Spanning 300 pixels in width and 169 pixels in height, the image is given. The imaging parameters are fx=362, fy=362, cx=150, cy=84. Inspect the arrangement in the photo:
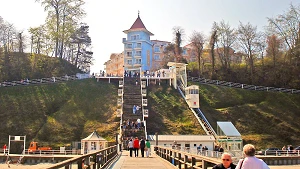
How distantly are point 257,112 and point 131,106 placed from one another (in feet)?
56.5

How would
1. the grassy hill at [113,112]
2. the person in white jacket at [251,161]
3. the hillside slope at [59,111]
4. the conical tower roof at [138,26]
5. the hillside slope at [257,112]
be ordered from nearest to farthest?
the person in white jacket at [251,161] → the hillside slope at [59,111] → the grassy hill at [113,112] → the hillside slope at [257,112] → the conical tower roof at [138,26]

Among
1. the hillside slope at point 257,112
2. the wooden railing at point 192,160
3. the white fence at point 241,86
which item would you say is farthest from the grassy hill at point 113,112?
the wooden railing at point 192,160

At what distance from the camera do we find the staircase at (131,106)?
39.1m

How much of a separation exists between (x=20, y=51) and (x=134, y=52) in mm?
29536

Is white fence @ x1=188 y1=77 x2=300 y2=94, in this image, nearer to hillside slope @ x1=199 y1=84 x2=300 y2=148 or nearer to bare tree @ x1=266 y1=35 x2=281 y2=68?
hillside slope @ x1=199 y1=84 x2=300 y2=148

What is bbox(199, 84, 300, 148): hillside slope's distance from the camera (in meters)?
43.9

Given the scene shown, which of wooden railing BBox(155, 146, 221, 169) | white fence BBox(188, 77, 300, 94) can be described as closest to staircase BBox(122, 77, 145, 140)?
white fence BBox(188, 77, 300, 94)

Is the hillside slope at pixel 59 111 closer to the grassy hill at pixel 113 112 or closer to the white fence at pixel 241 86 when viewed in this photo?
the grassy hill at pixel 113 112

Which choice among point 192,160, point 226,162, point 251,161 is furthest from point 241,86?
point 251,161

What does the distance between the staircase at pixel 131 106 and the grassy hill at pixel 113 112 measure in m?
1.46

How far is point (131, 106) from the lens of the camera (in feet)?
158

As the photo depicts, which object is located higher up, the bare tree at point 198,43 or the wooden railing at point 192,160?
the bare tree at point 198,43

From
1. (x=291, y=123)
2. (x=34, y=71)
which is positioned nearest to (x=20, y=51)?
(x=34, y=71)

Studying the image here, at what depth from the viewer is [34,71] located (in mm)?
59406
